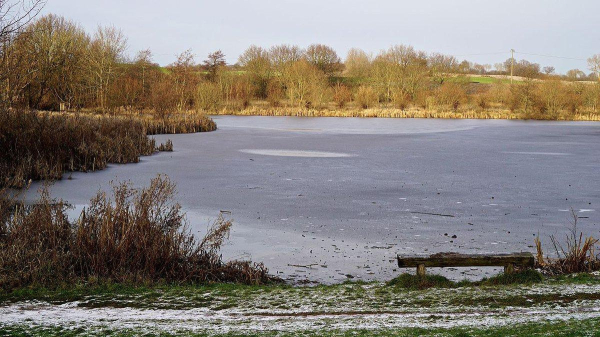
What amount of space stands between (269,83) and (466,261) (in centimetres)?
5629

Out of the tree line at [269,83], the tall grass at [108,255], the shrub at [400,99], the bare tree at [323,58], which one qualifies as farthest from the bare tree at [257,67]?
the tall grass at [108,255]

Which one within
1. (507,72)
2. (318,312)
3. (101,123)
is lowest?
(318,312)

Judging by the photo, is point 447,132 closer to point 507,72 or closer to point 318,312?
point 318,312

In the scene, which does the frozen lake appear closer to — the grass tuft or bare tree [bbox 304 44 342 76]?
the grass tuft

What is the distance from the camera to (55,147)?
17.0 metres

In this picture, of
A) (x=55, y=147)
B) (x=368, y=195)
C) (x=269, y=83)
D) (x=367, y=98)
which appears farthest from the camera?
(x=269, y=83)

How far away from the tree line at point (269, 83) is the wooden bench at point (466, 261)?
14.5 m

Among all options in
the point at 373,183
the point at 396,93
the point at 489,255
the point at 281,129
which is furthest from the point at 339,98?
the point at 489,255

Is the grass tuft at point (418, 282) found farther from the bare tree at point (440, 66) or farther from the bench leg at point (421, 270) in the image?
the bare tree at point (440, 66)

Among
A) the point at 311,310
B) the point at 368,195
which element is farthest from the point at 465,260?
the point at 368,195

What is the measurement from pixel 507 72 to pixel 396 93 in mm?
53529

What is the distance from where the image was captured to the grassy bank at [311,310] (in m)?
4.98

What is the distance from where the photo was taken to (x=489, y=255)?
6754 mm

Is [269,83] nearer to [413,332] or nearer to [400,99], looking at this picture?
[400,99]
